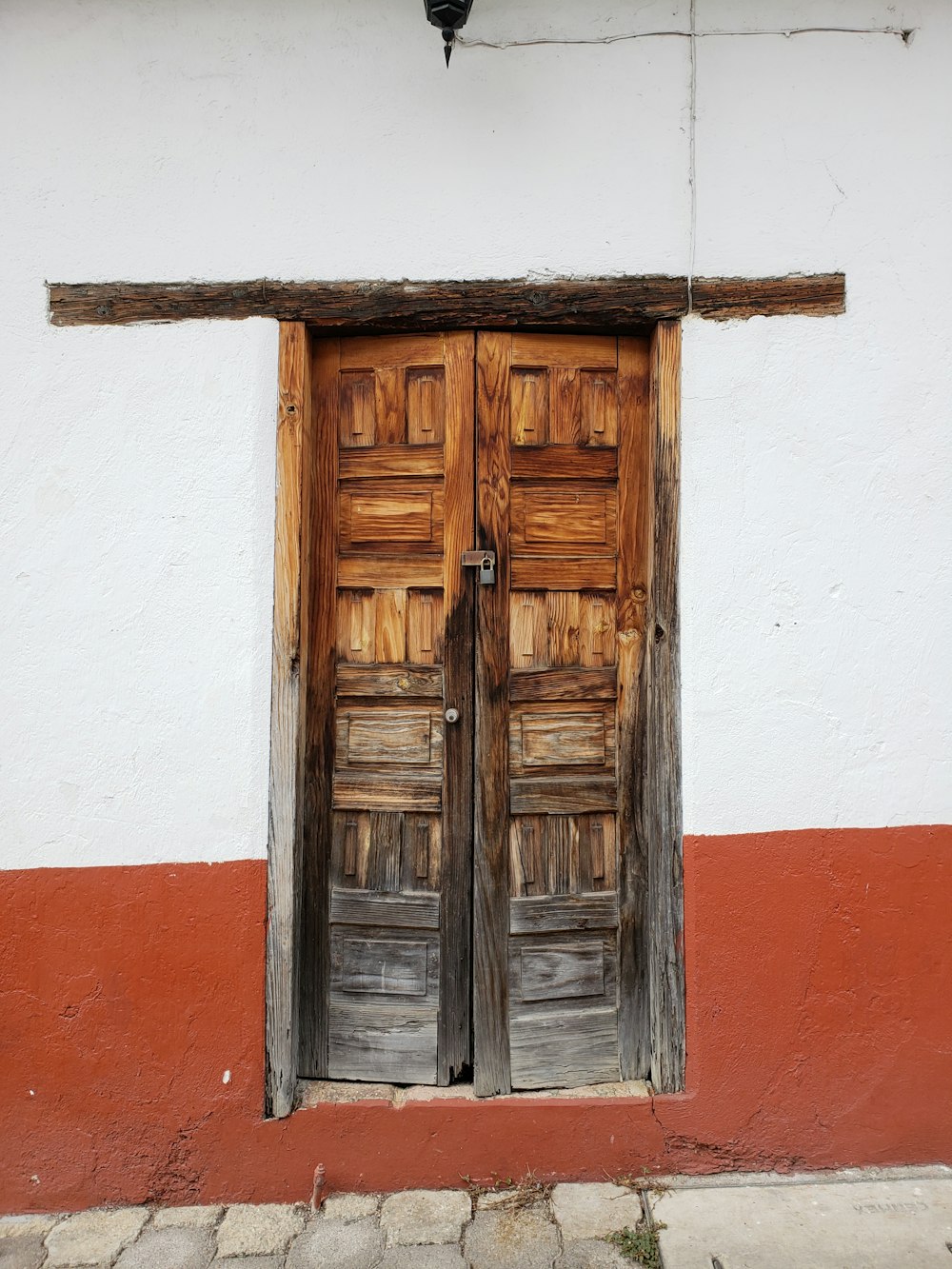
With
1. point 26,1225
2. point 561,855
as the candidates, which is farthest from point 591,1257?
point 26,1225

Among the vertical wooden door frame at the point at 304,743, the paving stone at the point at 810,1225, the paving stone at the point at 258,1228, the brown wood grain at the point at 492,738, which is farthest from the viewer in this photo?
the brown wood grain at the point at 492,738

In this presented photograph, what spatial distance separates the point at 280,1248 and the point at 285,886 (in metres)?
0.96

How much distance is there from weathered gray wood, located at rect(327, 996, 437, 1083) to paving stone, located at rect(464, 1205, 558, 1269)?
1.42ft

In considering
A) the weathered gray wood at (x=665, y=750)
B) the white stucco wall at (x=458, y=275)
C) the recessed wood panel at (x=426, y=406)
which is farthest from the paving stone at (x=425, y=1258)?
the recessed wood panel at (x=426, y=406)

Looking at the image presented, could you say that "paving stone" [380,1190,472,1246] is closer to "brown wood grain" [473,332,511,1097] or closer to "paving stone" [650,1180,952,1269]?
"brown wood grain" [473,332,511,1097]

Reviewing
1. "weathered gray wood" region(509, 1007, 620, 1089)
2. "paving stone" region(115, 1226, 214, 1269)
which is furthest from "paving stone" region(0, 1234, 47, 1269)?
"weathered gray wood" region(509, 1007, 620, 1089)

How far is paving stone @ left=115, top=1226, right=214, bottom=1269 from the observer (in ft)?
7.37

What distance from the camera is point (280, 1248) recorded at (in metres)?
2.29

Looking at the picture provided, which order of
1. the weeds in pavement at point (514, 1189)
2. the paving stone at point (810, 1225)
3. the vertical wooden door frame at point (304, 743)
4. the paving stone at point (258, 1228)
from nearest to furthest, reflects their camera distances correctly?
the paving stone at point (810, 1225)
the paving stone at point (258, 1228)
the weeds in pavement at point (514, 1189)
the vertical wooden door frame at point (304, 743)

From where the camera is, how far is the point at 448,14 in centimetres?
242

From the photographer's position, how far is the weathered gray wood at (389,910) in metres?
2.67

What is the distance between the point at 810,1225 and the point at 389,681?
6.41ft

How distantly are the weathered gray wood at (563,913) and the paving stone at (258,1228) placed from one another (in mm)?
1017

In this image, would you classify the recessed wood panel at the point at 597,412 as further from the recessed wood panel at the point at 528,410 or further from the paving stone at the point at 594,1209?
the paving stone at the point at 594,1209
